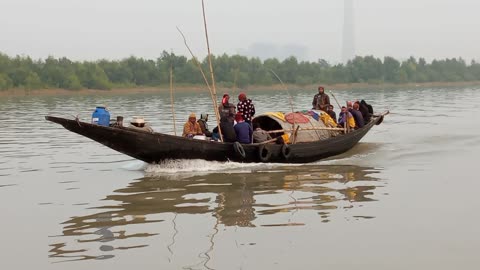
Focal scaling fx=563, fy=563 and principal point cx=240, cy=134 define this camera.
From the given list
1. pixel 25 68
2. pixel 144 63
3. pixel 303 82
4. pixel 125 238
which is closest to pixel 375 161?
pixel 125 238

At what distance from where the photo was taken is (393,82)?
106500mm

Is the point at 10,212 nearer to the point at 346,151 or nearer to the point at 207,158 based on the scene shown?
the point at 207,158

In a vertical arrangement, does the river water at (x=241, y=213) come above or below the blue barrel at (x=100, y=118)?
below

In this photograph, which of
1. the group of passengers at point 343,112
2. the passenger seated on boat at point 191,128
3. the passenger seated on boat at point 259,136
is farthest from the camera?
the group of passengers at point 343,112

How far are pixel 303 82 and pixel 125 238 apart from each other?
88071mm

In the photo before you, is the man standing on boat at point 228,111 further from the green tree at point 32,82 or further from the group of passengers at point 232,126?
the green tree at point 32,82

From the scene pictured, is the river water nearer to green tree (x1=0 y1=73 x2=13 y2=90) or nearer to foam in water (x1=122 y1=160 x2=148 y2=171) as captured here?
foam in water (x1=122 y1=160 x2=148 y2=171)

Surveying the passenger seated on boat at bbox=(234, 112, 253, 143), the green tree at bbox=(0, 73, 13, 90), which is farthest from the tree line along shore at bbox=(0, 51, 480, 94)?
the passenger seated on boat at bbox=(234, 112, 253, 143)

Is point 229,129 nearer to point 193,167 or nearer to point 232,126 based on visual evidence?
point 232,126

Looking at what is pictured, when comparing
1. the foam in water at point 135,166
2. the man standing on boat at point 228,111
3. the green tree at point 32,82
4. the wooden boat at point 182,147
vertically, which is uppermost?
the green tree at point 32,82

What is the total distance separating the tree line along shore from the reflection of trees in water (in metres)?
60.9

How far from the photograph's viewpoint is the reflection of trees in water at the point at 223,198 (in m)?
7.60

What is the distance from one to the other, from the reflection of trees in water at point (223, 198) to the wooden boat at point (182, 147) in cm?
50

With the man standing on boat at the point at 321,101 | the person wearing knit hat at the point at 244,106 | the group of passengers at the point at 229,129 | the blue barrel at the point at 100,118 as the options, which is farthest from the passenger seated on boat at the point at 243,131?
the man standing on boat at the point at 321,101
